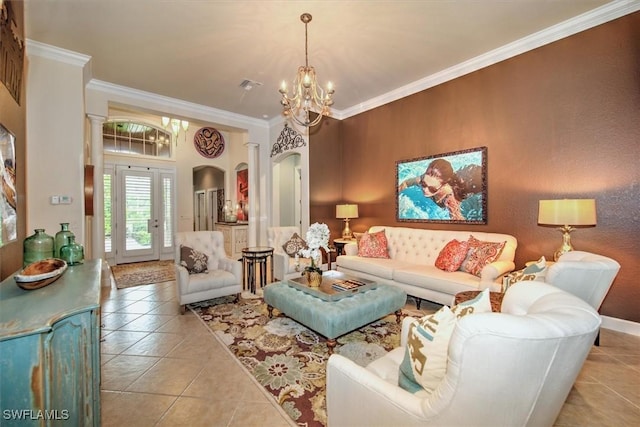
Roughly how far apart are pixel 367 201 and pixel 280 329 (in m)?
3.08

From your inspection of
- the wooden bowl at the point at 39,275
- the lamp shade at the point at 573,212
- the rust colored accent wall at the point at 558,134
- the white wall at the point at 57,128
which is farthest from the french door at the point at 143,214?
the lamp shade at the point at 573,212

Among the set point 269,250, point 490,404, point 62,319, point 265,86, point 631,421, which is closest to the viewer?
point 490,404

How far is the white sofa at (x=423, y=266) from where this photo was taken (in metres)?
2.98

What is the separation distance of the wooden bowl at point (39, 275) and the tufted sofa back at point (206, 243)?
1.84 meters

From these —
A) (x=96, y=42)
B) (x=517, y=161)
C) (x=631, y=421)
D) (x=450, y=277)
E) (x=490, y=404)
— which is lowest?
(x=631, y=421)

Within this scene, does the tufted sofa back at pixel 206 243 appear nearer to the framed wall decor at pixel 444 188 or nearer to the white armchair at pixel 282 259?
the white armchair at pixel 282 259

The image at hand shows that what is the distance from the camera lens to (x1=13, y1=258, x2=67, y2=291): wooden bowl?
4.80 feet

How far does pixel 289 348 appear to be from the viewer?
8.29 ft

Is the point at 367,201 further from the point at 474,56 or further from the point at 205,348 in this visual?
the point at 205,348

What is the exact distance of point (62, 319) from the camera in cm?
123

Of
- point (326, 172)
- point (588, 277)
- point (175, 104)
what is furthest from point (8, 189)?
point (326, 172)

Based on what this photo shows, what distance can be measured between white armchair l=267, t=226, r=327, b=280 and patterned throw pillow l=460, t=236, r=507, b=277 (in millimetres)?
2158

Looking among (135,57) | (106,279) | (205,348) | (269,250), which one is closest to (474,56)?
(269,250)

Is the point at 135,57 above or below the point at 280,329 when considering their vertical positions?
above
